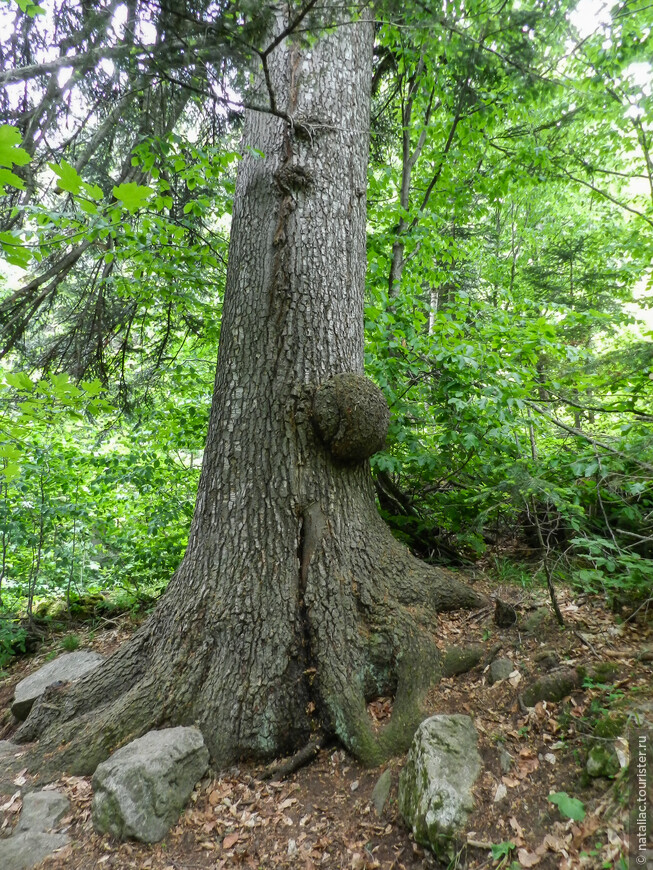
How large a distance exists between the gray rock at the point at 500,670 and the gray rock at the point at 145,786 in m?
1.74

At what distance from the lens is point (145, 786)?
236 centimetres

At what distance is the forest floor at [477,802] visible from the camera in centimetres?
190

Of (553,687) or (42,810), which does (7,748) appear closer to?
(42,810)

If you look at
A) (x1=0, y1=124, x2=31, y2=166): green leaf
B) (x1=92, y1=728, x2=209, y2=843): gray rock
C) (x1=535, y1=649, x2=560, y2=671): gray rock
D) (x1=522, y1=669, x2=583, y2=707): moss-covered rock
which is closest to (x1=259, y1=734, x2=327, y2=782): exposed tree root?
(x1=92, y1=728, x2=209, y2=843): gray rock

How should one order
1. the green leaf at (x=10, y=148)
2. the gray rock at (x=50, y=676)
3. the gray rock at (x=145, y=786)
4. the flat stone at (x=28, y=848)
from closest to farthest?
the green leaf at (x=10, y=148), the flat stone at (x=28, y=848), the gray rock at (x=145, y=786), the gray rock at (x=50, y=676)

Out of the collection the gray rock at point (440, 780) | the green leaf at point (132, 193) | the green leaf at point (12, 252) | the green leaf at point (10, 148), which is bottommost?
the gray rock at point (440, 780)

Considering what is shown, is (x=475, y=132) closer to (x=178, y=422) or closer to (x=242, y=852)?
(x=178, y=422)

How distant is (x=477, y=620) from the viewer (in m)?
3.38

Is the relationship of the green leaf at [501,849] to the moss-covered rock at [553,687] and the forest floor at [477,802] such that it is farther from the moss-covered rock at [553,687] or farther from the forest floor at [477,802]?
the moss-covered rock at [553,687]

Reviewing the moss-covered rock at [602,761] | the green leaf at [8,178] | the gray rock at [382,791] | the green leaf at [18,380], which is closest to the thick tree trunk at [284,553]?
the gray rock at [382,791]

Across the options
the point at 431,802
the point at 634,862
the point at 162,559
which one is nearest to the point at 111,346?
the point at 162,559

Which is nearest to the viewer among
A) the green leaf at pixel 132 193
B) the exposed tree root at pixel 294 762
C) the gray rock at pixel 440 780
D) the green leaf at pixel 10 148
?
the green leaf at pixel 10 148

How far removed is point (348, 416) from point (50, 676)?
314cm

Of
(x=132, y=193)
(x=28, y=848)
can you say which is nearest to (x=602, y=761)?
(x=28, y=848)
